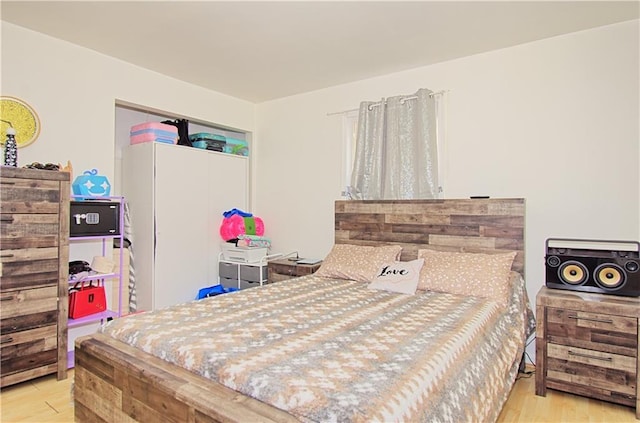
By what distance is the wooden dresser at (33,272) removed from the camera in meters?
2.46

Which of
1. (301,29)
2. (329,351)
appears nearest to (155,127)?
(301,29)

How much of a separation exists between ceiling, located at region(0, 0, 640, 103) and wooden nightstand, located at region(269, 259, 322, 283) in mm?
1824

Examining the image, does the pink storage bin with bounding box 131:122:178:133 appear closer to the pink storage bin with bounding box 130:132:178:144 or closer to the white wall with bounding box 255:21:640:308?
the pink storage bin with bounding box 130:132:178:144

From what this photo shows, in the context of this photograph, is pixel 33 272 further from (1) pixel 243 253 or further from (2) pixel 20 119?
(1) pixel 243 253

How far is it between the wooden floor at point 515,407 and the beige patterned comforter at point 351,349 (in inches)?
11.1

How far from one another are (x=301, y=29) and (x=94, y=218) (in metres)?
2.10

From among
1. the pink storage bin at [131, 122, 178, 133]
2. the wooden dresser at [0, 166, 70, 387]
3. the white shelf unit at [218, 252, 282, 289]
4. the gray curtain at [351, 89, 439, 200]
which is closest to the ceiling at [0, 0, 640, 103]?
the gray curtain at [351, 89, 439, 200]

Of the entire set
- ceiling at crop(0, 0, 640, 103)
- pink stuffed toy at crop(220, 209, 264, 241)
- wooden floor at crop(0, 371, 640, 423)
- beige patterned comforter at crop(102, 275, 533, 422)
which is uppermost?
ceiling at crop(0, 0, 640, 103)

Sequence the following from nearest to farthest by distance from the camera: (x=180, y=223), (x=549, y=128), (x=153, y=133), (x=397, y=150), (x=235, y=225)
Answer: (x=549, y=128), (x=397, y=150), (x=153, y=133), (x=180, y=223), (x=235, y=225)

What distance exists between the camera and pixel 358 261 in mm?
3229

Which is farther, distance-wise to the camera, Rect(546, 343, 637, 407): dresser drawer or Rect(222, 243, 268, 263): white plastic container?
Rect(222, 243, 268, 263): white plastic container

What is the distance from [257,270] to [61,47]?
8.29 feet

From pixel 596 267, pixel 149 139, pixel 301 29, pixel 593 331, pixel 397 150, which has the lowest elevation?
pixel 593 331

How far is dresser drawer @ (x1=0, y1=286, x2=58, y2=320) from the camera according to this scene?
2.46 metres
